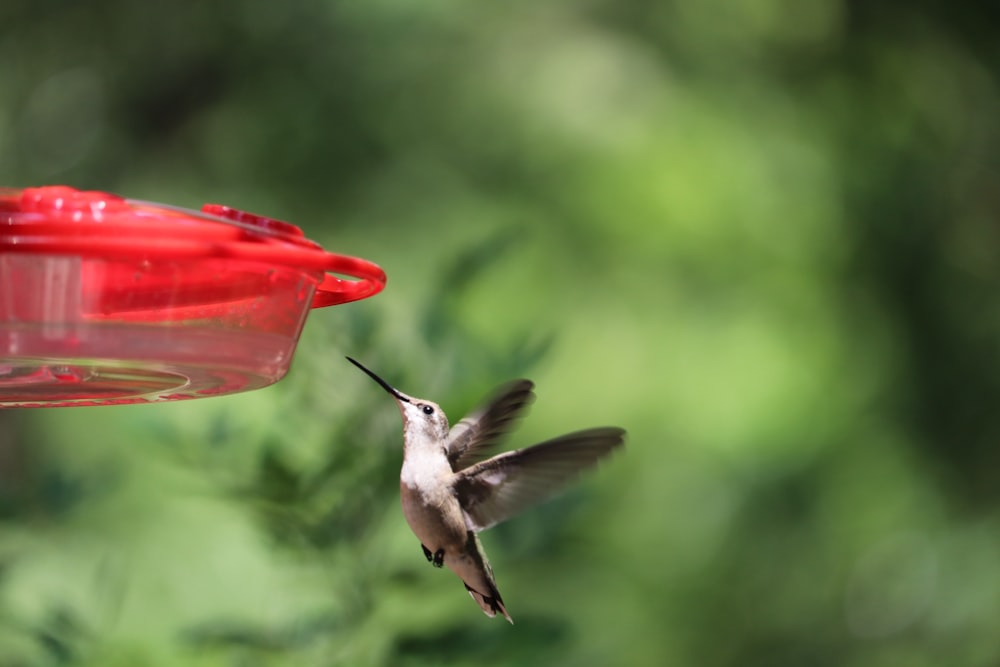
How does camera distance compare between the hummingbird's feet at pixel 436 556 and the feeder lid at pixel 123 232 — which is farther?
the hummingbird's feet at pixel 436 556

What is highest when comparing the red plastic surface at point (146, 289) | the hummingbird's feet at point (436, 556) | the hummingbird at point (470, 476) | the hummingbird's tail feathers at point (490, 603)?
the red plastic surface at point (146, 289)

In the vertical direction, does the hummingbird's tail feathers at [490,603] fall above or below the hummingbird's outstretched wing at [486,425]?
below

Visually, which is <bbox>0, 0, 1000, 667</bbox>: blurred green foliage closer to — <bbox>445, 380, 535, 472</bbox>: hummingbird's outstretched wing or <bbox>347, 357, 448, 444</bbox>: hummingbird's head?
<bbox>445, 380, 535, 472</bbox>: hummingbird's outstretched wing

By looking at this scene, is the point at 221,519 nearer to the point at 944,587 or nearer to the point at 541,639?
the point at 541,639

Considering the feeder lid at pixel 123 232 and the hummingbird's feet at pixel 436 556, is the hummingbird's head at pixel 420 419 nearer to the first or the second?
the hummingbird's feet at pixel 436 556

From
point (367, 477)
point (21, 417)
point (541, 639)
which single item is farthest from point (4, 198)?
point (21, 417)

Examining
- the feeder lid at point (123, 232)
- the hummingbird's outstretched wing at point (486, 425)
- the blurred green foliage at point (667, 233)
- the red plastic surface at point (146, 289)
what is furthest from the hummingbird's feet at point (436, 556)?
the blurred green foliage at point (667, 233)

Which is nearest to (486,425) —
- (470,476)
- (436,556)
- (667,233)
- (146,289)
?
(470,476)

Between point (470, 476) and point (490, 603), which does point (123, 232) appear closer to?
point (470, 476)
